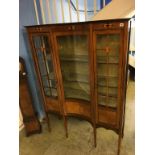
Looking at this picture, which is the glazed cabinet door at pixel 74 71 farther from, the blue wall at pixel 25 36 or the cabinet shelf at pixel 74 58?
the blue wall at pixel 25 36

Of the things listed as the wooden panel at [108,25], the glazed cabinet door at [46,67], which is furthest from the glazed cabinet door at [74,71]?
the wooden panel at [108,25]

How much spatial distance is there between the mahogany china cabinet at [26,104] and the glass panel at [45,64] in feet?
0.74

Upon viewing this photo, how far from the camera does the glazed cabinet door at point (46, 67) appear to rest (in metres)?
1.79

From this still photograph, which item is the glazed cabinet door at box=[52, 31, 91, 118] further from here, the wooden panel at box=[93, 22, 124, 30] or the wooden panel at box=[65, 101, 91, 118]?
the wooden panel at box=[93, 22, 124, 30]

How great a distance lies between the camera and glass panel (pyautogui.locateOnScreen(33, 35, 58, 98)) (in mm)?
1807

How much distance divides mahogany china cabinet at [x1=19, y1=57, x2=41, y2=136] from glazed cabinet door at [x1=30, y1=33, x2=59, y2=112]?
0.20 m

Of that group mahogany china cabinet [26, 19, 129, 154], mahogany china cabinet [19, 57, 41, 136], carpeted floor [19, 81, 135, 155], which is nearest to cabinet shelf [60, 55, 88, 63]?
mahogany china cabinet [26, 19, 129, 154]

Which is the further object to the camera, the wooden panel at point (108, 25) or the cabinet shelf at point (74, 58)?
the cabinet shelf at point (74, 58)
